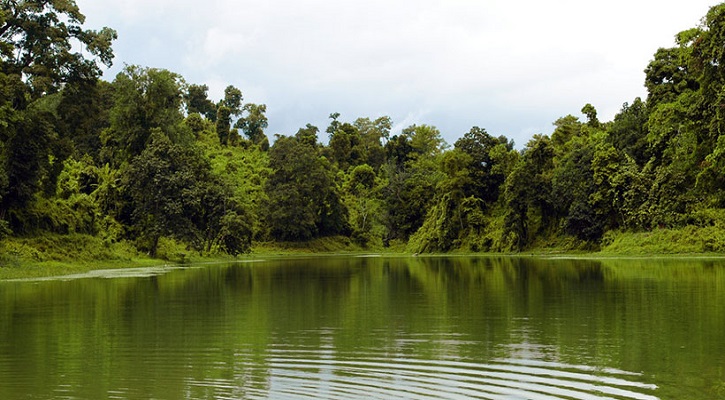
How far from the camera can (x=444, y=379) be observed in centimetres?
1070

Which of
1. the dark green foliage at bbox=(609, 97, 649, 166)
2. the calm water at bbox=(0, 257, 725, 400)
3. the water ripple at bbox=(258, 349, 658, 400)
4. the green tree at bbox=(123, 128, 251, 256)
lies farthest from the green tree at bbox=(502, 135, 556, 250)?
the water ripple at bbox=(258, 349, 658, 400)

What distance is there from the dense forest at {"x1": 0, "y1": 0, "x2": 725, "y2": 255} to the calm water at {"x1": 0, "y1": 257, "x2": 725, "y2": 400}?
16.8 metres

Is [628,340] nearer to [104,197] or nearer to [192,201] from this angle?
[192,201]

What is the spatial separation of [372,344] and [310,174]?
81669 millimetres

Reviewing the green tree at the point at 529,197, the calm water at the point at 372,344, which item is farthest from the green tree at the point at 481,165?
the calm water at the point at 372,344

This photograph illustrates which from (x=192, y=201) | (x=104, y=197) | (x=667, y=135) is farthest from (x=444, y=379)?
(x=104, y=197)

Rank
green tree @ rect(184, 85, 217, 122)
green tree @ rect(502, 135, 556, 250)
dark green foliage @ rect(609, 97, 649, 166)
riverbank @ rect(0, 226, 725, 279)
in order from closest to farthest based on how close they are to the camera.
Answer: riverbank @ rect(0, 226, 725, 279)
dark green foliage @ rect(609, 97, 649, 166)
green tree @ rect(502, 135, 556, 250)
green tree @ rect(184, 85, 217, 122)

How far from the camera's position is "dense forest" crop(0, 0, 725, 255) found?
4166cm

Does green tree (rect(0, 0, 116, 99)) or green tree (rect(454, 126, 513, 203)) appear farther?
green tree (rect(454, 126, 513, 203))

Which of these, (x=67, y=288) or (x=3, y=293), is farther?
(x=67, y=288)


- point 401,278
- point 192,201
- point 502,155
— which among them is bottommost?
point 401,278

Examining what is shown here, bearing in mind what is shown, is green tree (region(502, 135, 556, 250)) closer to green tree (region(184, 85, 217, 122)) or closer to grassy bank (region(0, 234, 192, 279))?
grassy bank (region(0, 234, 192, 279))

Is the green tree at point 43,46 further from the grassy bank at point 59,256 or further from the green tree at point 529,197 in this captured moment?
the green tree at point 529,197

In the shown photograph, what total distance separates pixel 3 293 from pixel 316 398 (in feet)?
67.9
